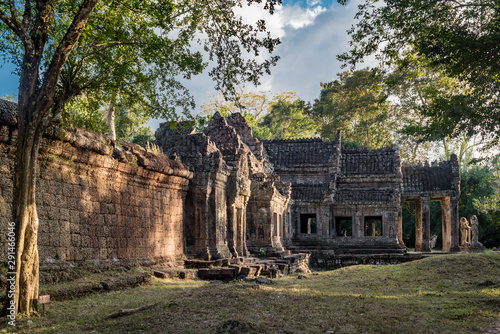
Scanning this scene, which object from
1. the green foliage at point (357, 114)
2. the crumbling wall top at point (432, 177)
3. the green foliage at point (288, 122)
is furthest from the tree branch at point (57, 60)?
the green foliage at point (288, 122)

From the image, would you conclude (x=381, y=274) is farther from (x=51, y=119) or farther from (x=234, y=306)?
(x=51, y=119)

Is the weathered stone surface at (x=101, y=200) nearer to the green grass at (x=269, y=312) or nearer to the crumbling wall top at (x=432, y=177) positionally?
the green grass at (x=269, y=312)

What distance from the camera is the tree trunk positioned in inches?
234

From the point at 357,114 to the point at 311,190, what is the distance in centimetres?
1631

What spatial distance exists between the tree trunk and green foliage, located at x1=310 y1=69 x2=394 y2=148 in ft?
110

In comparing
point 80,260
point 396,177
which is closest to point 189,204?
point 80,260

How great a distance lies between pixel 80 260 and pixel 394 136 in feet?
113

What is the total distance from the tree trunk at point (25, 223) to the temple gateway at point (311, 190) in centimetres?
794

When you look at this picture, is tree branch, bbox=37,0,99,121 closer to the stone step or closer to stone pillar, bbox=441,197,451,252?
the stone step

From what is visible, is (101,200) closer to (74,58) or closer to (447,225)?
(74,58)

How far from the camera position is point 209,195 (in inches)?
544

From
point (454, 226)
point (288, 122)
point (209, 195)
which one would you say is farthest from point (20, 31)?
point (288, 122)

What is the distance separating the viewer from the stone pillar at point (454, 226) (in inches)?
1008

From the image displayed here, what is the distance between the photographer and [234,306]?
22.7 ft
